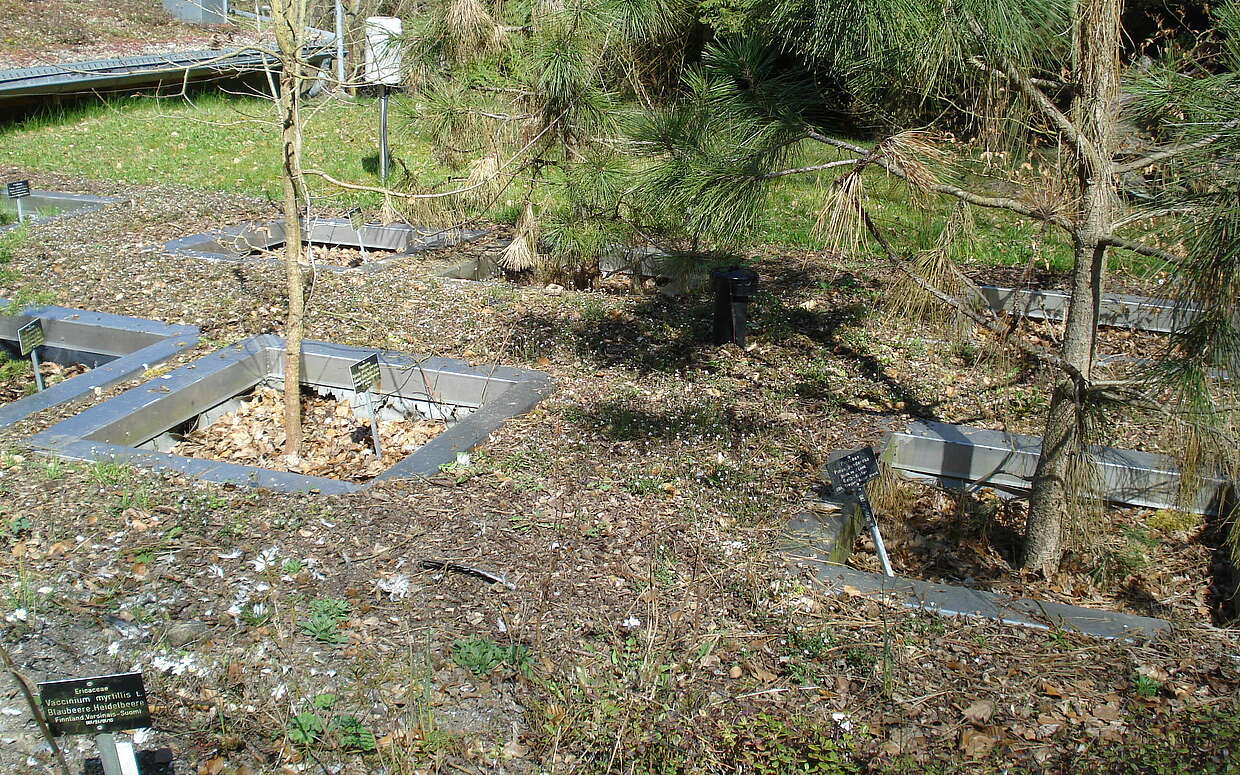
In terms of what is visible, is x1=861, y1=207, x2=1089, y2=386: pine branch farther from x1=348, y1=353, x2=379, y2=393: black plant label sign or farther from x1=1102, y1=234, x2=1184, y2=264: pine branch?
x1=348, y1=353, x2=379, y2=393: black plant label sign

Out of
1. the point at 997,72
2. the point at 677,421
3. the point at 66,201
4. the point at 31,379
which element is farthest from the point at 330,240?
the point at 997,72

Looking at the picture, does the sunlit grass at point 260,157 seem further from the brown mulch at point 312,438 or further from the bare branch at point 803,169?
the bare branch at point 803,169

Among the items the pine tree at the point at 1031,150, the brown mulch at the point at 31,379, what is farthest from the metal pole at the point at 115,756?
the brown mulch at the point at 31,379

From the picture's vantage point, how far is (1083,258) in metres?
3.15

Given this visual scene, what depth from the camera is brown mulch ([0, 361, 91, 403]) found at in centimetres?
492

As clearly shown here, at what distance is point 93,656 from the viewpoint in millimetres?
2709

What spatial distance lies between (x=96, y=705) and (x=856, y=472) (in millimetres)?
2268

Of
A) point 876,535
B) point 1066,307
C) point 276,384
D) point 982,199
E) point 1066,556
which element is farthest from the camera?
point 1066,307

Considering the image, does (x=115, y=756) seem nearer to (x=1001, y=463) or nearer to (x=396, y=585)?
(x=396, y=585)

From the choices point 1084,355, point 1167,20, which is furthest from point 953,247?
point 1167,20

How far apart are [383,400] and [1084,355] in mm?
3147

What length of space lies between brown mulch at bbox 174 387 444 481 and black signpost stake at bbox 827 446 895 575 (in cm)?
199

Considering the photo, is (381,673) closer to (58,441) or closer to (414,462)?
(414,462)

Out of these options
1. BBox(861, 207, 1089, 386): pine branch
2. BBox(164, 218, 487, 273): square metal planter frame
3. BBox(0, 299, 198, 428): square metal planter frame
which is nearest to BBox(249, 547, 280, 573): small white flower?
BBox(0, 299, 198, 428): square metal planter frame
